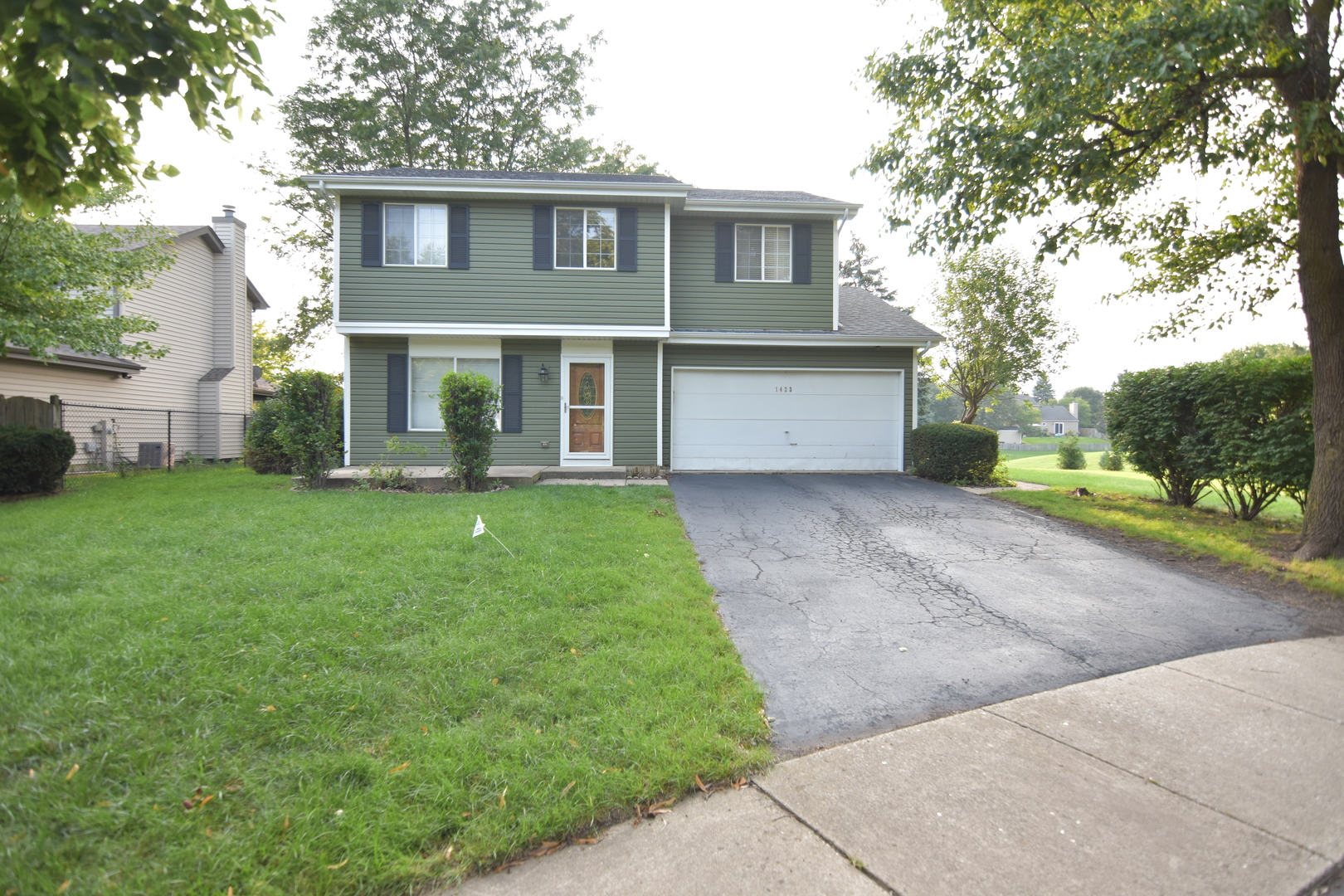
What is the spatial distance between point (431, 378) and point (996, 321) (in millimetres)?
14358

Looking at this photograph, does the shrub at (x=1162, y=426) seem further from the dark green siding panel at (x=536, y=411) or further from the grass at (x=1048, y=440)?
the grass at (x=1048, y=440)

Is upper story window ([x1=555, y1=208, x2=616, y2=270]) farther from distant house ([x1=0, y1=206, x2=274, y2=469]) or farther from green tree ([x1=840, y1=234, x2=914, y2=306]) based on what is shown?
green tree ([x1=840, y1=234, x2=914, y2=306])

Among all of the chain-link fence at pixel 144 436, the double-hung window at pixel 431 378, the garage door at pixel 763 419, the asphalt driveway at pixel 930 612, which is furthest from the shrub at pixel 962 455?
the chain-link fence at pixel 144 436

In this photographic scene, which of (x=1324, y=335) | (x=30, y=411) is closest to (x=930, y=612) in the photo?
(x=1324, y=335)

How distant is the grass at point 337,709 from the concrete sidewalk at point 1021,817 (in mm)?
239

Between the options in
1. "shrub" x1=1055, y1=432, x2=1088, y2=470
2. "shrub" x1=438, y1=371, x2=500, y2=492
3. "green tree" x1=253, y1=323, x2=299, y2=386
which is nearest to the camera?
"shrub" x1=438, y1=371, x2=500, y2=492

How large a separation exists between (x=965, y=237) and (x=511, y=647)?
6.90 m

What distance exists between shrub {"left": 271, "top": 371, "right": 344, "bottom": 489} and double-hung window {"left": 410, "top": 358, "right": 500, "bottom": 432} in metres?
1.98

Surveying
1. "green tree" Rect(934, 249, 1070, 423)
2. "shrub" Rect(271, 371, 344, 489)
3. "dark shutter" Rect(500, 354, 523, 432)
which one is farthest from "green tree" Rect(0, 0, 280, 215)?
"green tree" Rect(934, 249, 1070, 423)

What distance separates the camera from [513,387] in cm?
1170

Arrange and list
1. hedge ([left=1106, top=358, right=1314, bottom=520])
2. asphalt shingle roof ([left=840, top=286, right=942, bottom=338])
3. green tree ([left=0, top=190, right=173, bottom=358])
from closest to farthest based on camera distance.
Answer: hedge ([left=1106, top=358, right=1314, bottom=520]), green tree ([left=0, top=190, right=173, bottom=358]), asphalt shingle roof ([left=840, top=286, right=942, bottom=338])

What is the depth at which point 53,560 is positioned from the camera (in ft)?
16.2

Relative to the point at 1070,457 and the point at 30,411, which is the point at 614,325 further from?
the point at 1070,457

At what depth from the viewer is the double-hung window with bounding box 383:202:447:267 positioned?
449 inches
